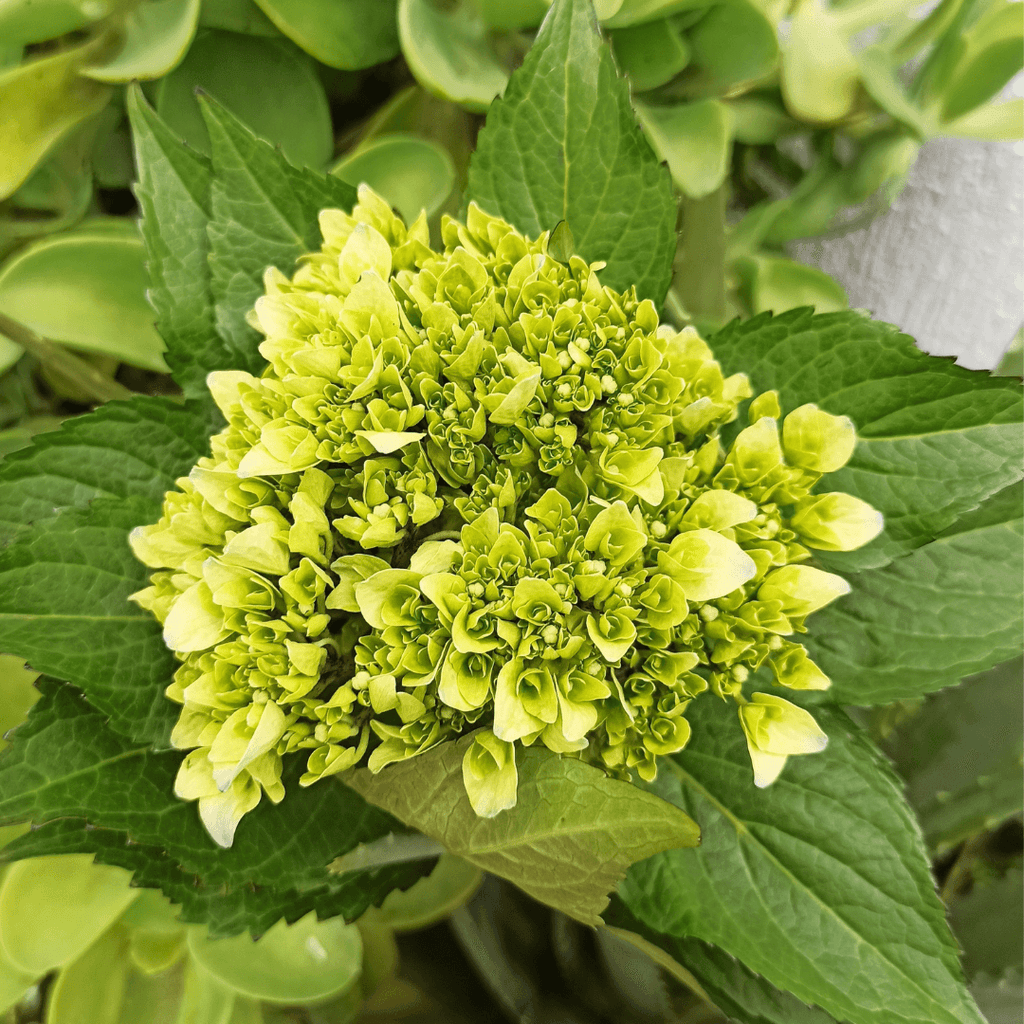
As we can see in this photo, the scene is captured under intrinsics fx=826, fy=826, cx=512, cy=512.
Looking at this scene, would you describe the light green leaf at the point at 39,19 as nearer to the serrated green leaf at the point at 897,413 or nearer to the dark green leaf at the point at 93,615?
the dark green leaf at the point at 93,615

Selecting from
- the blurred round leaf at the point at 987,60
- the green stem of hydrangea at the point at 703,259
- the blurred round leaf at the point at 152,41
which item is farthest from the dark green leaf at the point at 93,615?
the blurred round leaf at the point at 987,60

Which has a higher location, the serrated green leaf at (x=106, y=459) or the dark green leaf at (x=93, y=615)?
the serrated green leaf at (x=106, y=459)

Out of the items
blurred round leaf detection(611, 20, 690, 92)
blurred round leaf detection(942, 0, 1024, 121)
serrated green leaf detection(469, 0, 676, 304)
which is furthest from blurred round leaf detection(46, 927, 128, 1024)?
blurred round leaf detection(942, 0, 1024, 121)

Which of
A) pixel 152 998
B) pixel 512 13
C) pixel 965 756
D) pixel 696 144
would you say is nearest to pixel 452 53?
pixel 512 13

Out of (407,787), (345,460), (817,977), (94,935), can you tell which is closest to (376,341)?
(345,460)

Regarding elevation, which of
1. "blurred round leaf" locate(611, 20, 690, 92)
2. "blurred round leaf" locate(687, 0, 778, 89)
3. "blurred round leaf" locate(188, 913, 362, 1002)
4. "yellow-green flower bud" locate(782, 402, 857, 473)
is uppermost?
"blurred round leaf" locate(687, 0, 778, 89)

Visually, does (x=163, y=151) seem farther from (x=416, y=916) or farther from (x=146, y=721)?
(x=416, y=916)

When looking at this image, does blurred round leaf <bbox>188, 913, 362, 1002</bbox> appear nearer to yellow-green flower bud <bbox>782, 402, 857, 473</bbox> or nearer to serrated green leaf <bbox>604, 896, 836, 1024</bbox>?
serrated green leaf <bbox>604, 896, 836, 1024</bbox>
